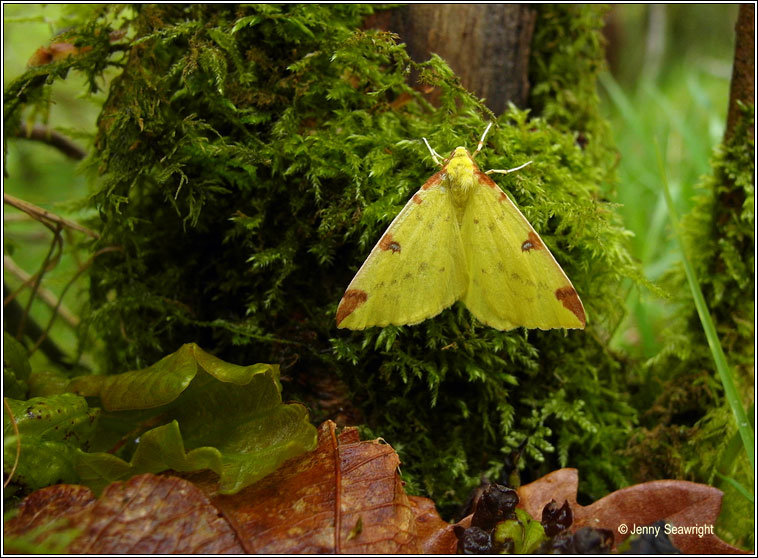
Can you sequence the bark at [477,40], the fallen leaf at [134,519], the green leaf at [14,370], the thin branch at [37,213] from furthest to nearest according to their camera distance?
the bark at [477,40], the thin branch at [37,213], the green leaf at [14,370], the fallen leaf at [134,519]

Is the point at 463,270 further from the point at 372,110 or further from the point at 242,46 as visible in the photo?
the point at 242,46

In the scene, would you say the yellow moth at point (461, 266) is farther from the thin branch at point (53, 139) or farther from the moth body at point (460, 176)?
the thin branch at point (53, 139)

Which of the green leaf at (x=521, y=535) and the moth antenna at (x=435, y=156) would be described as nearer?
the green leaf at (x=521, y=535)

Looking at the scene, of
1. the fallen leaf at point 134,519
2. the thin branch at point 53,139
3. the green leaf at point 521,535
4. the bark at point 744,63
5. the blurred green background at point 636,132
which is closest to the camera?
the fallen leaf at point 134,519

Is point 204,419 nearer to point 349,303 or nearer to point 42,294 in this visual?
point 349,303

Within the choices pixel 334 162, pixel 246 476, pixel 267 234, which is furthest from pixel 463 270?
pixel 246 476

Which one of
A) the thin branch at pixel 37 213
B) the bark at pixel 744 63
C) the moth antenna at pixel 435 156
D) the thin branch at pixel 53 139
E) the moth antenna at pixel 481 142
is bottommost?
the thin branch at pixel 37 213

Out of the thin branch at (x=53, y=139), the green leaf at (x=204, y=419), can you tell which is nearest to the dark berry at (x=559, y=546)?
the green leaf at (x=204, y=419)

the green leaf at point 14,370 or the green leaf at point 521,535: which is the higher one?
the green leaf at point 14,370
